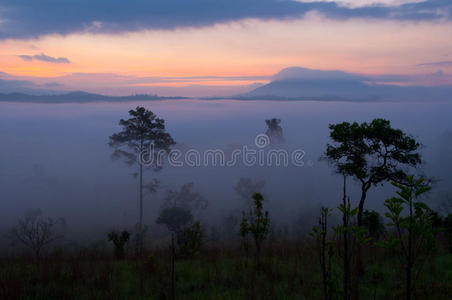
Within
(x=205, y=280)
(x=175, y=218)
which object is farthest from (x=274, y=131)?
(x=205, y=280)

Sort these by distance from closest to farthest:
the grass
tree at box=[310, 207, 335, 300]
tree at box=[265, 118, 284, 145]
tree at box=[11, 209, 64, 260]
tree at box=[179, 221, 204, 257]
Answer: tree at box=[310, 207, 335, 300], the grass, tree at box=[179, 221, 204, 257], tree at box=[11, 209, 64, 260], tree at box=[265, 118, 284, 145]

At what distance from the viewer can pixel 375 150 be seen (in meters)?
11.2

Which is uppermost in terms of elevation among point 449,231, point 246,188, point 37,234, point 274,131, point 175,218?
point 274,131

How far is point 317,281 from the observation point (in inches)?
311

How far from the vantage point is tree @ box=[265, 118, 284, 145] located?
247 feet

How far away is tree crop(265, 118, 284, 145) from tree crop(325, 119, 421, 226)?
2517 inches

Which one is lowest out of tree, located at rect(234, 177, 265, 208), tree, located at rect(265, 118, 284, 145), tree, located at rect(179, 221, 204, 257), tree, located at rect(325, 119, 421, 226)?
tree, located at rect(234, 177, 265, 208)

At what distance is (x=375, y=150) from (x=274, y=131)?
222ft

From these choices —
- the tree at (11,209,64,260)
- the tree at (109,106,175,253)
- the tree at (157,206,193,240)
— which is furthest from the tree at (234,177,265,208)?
the tree at (11,209,64,260)

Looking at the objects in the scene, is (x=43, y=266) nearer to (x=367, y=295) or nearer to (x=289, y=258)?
(x=289, y=258)

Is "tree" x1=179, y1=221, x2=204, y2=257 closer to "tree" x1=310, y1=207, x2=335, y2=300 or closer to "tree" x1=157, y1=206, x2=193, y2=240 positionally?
"tree" x1=310, y1=207, x2=335, y2=300

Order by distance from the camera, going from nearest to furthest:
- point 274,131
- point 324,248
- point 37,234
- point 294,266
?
point 324,248 → point 294,266 → point 37,234 → point 274,131

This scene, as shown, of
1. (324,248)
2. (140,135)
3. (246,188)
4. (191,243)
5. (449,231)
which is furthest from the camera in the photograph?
(246,188)

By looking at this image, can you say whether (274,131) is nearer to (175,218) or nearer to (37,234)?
(175,218)
